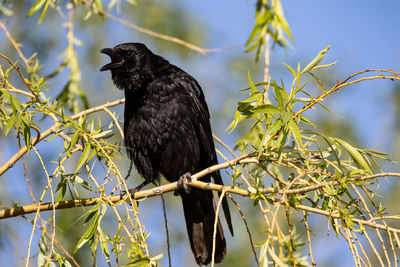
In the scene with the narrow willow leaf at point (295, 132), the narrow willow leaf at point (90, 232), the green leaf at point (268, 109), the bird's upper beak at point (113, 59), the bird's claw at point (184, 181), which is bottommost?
the narrow willow leaf at point (90, 232)

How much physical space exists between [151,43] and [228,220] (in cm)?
748

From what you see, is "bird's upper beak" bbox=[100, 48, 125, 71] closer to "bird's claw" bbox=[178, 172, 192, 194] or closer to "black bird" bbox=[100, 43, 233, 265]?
"black bird" bbox=[100, 43, 233, 265]

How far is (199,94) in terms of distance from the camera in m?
4.67

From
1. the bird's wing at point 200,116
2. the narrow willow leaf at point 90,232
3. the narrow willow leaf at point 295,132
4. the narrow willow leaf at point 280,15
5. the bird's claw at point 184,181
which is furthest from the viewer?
the bird's wing at point 200,116

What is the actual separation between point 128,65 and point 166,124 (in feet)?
2.29

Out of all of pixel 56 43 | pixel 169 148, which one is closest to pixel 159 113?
pixel 169 148

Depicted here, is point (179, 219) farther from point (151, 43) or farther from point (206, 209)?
point (206, 209)

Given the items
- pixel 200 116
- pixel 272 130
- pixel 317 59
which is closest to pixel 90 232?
pixel 272 130

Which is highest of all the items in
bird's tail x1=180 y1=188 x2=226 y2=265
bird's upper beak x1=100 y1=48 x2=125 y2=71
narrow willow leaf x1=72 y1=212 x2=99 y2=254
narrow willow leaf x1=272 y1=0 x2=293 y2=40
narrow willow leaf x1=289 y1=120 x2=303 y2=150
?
bird's upper beak x1=100 y1=48 x2=125 y2=71

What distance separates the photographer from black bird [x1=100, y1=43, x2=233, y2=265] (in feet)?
14.1

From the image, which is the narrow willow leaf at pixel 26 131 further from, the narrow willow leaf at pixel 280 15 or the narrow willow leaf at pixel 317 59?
the narrow willow leaf at pixel 280 15

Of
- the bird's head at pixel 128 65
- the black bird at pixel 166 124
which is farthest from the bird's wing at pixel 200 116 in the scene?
the bird's head at pixel 128 65

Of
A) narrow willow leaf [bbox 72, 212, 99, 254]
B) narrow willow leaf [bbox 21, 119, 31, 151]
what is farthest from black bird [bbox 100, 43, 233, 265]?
narrow willow leaf [bbox 21, 119, 31, 151]

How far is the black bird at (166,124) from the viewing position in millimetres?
4312
